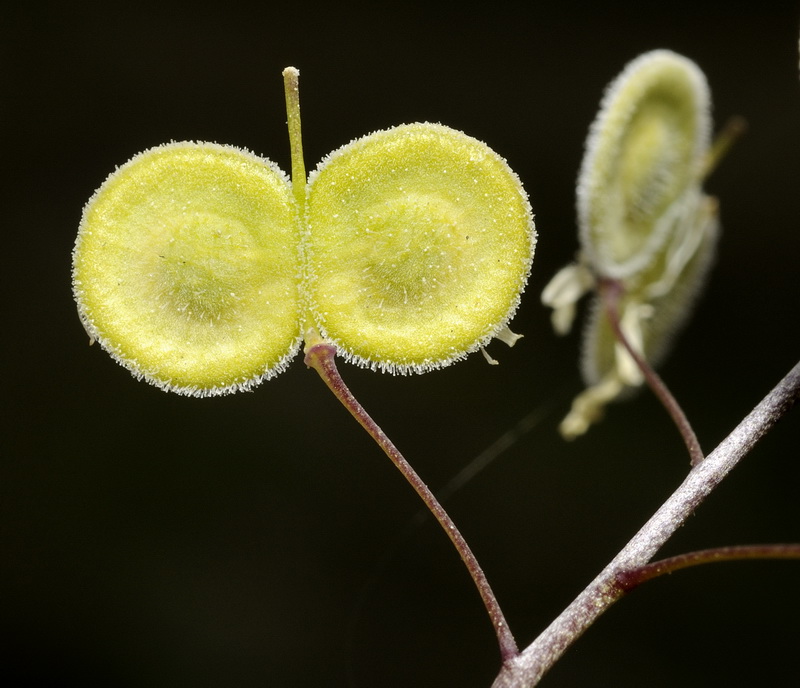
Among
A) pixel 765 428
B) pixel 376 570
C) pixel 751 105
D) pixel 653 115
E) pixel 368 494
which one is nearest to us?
pixel 765 428

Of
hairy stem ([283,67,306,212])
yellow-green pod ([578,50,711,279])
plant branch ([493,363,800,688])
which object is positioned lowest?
plant branch ([493,363,800,688])

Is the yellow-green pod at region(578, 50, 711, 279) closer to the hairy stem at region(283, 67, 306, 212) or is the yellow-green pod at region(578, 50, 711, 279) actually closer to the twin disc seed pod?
the twin disc seed pod

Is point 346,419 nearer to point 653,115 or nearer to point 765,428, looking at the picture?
point 653,115

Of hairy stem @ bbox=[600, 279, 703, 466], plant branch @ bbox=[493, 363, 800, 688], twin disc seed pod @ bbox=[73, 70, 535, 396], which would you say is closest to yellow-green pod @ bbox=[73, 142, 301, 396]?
twin disc seed pod @ bbox=[73, 70, 535, 396]

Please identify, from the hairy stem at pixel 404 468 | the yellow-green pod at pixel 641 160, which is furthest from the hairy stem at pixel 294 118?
the yellow-green pod at pixel 641 160

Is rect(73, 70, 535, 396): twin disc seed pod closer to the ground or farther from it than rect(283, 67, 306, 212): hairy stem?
closer to the ground

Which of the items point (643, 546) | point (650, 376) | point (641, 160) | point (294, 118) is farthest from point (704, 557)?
point (641, 160)

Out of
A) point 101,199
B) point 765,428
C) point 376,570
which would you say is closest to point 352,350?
point 101,199
